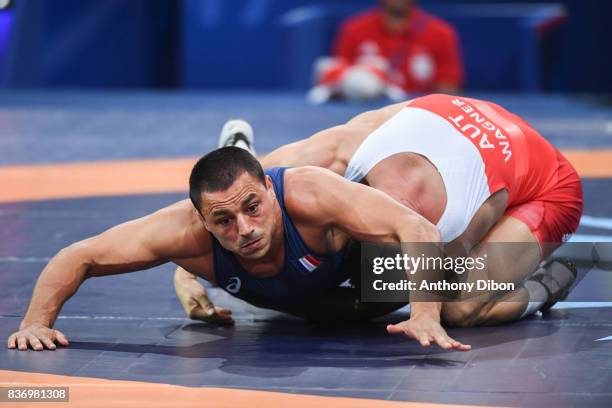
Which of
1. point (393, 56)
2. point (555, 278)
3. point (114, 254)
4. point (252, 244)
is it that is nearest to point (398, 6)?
point (393, 56)

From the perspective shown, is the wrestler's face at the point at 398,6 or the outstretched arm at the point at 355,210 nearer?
the outstretched arm at the point at 355,210

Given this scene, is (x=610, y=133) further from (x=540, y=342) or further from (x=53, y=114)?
(x=540, y=342)

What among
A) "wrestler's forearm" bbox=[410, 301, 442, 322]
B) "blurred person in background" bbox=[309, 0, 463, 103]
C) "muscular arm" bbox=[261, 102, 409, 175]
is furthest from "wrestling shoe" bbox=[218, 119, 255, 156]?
"blurred person in background" bbox=[309, 0, 463, 103]

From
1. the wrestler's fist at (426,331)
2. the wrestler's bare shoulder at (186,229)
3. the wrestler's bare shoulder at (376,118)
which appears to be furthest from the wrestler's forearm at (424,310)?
the wrestler's bare shoulder at (376,118)

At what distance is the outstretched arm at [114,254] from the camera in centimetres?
436

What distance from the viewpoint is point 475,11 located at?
45.2 feet

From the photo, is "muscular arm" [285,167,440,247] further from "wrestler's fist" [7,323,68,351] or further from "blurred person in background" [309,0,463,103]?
"blurred person in background" [309,0,463,103]

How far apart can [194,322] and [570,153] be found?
5.11 m

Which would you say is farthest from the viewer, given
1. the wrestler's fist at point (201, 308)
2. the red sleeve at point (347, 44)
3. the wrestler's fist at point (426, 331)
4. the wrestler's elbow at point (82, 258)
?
the red sleeve at point (347, 44)

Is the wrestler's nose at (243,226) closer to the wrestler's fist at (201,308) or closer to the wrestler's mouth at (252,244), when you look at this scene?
the wrestler's mouth at (252,244)

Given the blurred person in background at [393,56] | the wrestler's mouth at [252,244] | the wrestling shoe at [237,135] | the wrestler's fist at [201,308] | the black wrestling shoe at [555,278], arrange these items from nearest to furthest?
1. the wrestler's mouth at [252,244]
2. the wrestler's fist at [201,308]
3. the black wrestling shoe at [555,278]
4. the wrestling shoe at [237,135]
5. the blurred person in background at [393,56]

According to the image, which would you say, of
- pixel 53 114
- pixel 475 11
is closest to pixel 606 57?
pixel 475 11

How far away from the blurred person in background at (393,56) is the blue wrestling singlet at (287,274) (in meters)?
7.68

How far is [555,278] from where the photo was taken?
497cm
